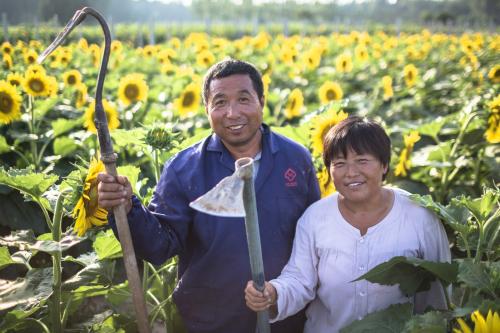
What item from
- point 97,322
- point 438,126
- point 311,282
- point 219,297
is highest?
point 438,126

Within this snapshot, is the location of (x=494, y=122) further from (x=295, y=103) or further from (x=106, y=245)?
(x=106, y=245)

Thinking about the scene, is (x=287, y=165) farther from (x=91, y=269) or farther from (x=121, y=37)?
(x=121, y=37)

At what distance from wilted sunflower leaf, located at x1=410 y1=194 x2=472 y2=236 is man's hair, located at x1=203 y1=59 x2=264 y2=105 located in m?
0.66

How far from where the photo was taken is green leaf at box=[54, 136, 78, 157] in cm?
347

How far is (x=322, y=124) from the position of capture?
259 centimetres

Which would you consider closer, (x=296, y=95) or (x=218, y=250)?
(x=218, y=250)

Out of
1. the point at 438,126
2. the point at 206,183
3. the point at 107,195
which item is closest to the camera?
the point at 107,195

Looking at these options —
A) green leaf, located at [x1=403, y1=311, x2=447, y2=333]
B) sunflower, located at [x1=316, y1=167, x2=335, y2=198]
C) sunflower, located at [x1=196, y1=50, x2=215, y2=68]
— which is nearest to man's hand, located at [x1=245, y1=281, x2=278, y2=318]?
green leaf, located at [x1=403, y1=311, x2=447, y2=333]

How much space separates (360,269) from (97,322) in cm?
108

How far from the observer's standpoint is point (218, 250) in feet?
6.39

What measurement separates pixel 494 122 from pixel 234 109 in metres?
1.74

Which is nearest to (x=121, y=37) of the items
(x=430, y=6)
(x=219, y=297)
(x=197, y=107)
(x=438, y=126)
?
(x=197, y=107)

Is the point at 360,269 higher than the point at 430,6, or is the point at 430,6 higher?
the point at 430,6

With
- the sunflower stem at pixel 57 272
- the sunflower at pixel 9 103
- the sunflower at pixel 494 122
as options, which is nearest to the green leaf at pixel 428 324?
the sunflower stem at pixel 57 272
